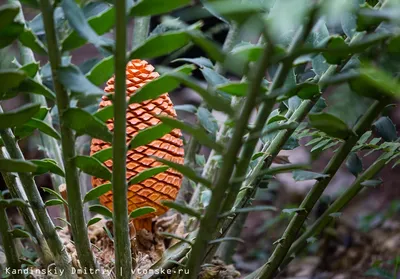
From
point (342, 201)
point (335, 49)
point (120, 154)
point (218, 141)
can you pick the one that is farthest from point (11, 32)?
point (342, 201)

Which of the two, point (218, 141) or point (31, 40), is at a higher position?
point (31, 40)

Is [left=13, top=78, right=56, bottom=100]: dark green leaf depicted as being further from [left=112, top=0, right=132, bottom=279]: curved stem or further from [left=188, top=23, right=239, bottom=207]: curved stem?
[left=188, top=23, right=239, bottom=207]: curved stem

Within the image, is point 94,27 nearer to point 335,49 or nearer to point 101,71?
point 101,71

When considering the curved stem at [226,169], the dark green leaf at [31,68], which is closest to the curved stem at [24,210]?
the dark green leaf at [31,68]

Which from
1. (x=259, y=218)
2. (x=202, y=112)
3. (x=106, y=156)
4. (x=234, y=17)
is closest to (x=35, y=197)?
(x=106, y=156)

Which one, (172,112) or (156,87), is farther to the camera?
(172,112)

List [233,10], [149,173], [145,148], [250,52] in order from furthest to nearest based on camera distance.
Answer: [145,148] → [149,173] → [250,52] → [233,10]

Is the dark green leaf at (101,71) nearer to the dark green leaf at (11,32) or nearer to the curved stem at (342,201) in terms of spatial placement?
the dark green leaf at (11,32)
